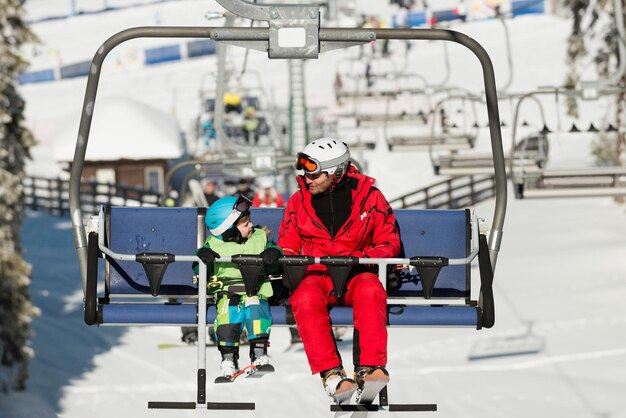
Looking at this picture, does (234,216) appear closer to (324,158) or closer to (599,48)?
(324,158)

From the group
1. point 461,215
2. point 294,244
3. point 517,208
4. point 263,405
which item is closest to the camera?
point 294,244

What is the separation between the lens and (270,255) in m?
6.23

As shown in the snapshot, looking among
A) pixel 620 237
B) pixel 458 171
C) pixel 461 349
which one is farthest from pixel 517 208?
pixel 458 171

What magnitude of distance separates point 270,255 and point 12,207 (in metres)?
21.4

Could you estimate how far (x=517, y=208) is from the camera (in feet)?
124

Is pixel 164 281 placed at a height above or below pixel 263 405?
above

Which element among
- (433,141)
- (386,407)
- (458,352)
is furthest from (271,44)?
(458,352)

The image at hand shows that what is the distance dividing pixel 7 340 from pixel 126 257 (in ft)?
66.6

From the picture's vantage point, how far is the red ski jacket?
6614mm

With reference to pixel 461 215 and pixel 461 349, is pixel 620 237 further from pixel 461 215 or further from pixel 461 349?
pixel 461 215

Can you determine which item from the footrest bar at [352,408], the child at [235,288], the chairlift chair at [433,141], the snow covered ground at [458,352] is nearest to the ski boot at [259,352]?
the child at [235,288]

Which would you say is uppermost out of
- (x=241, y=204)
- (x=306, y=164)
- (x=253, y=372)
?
(x=306, y=164)

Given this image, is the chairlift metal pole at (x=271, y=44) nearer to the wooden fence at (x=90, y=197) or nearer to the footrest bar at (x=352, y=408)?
the footrest bar at (x=352, y=408)

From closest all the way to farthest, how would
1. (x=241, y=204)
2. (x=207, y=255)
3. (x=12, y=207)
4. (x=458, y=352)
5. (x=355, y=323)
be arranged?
(x=207, y=255) < (x=355, y=323) < (x=241, y=204) < (x=458, y=352) < (x=12, y=207)
